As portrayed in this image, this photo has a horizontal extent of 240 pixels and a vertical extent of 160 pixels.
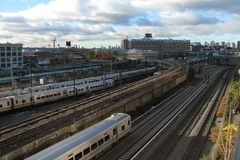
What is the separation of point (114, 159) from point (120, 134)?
93.7 inches

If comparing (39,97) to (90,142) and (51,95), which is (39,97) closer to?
(51,95)

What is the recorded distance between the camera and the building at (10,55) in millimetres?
69125

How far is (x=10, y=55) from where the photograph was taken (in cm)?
7119

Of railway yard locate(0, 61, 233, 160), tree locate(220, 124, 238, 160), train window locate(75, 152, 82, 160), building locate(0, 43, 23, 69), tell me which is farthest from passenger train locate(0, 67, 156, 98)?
building locate(0, 43, 23, 69)

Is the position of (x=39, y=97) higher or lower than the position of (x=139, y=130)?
higher

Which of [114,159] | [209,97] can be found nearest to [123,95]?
[114,159]

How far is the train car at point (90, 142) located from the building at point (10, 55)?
201 ft

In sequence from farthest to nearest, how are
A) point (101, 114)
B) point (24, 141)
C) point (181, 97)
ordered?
point (181, 97) < point (101, 114) < point (24, 141)

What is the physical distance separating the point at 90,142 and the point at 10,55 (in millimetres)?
67643

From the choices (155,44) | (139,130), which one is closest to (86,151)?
(139,130)

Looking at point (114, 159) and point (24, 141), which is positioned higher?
point (24, 141)

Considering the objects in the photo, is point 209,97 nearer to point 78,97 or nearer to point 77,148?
point 78,97

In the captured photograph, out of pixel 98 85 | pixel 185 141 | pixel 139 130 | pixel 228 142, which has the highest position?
pixel 98 85

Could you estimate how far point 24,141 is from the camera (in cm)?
1442
